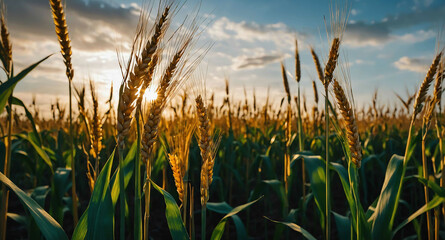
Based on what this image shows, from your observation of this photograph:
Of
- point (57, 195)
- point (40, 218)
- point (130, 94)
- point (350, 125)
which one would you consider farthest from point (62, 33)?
point (350, 125)

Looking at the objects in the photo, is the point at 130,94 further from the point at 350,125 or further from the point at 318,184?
the point at 318,184

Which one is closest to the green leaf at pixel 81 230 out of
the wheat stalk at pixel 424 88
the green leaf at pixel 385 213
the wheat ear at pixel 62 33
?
the wheat ear at pixel 62 33

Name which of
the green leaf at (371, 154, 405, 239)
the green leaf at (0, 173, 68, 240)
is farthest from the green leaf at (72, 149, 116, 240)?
the green leaf at (371, 154, 405, 239)

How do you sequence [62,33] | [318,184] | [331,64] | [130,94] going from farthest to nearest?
[318,184] < [331,64] < [62,33] < [130,94]

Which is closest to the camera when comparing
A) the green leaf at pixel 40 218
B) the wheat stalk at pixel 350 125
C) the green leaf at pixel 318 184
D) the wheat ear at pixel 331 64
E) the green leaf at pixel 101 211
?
the green leaf at pixel 40 218

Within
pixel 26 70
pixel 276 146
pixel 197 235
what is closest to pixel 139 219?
pixel 26 70

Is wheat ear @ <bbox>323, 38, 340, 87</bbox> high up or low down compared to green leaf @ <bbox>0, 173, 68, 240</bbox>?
up

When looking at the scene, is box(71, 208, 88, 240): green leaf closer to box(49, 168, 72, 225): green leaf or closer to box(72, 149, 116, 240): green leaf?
box(72, 149, 116, 240): green leaf

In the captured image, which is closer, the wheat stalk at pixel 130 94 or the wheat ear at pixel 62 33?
the wheat stalk at pixel 130 94

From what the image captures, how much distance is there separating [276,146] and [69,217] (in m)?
3.13

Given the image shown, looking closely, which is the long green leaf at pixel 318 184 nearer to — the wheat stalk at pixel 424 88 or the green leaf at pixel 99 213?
the wheat stalk at pixel 424 88

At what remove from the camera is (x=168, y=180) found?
13.7 ft

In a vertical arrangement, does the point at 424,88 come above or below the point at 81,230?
above

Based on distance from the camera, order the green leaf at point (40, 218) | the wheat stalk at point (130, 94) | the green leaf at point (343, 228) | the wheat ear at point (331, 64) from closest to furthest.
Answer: the wheat stalk at point (130, 94), the green leaf at point (40, 218), the wheat ear at point (331, 64), the green leaf at point (343, 228)
